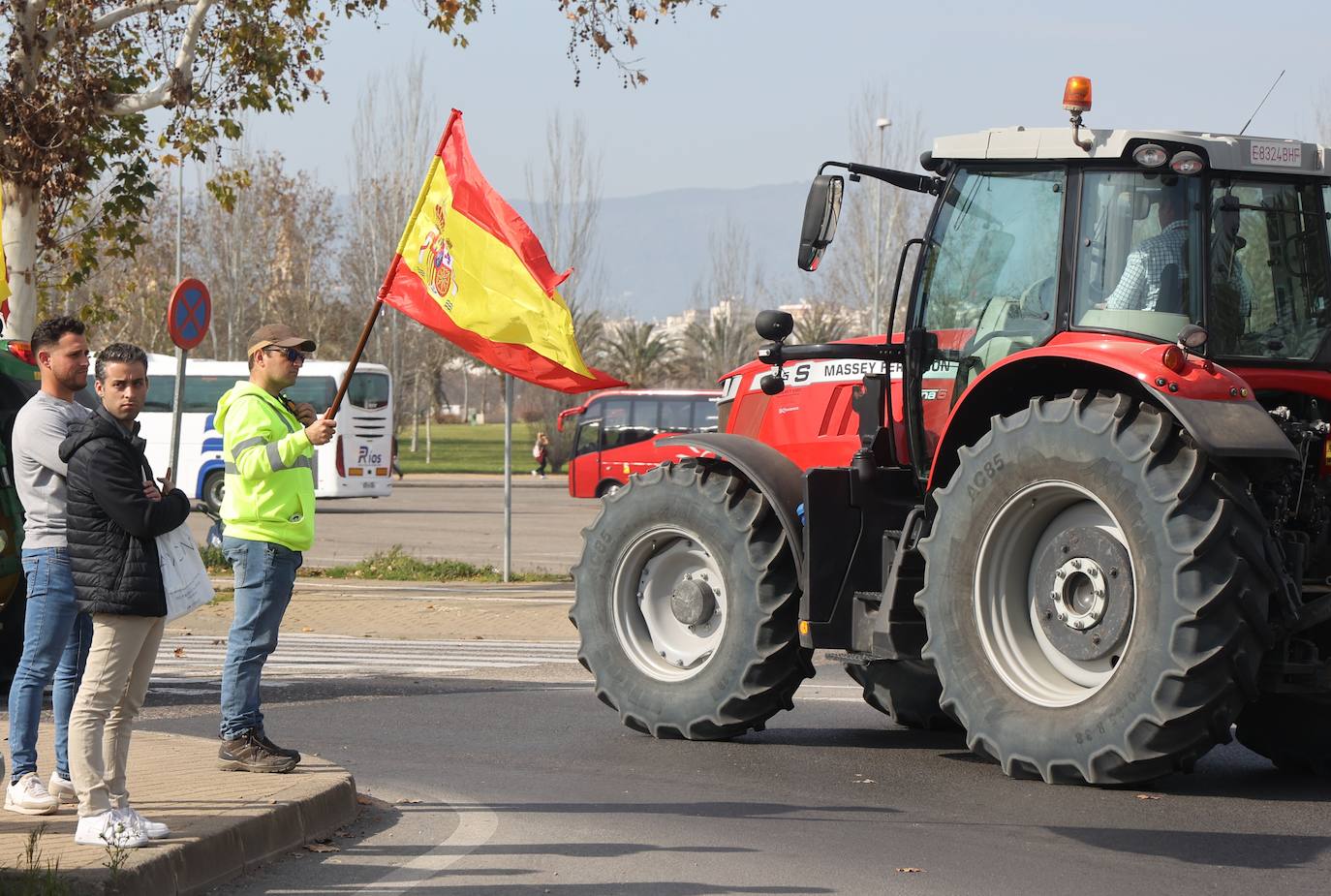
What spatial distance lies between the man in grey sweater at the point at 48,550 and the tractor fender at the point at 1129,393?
3.95 meters

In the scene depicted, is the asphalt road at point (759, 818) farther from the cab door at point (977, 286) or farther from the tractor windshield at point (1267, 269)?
the tractor windshield at point (1267, 269)

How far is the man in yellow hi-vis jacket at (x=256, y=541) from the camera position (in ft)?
26.0

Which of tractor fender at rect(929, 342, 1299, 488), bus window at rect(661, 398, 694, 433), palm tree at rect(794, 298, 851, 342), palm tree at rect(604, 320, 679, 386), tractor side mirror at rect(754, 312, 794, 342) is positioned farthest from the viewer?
palm tree at rect(604, 320, 679, 386)

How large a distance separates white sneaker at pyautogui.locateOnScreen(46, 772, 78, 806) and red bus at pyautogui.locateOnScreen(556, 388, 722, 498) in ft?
120

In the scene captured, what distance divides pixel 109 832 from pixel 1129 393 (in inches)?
178

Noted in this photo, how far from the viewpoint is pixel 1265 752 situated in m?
8.67

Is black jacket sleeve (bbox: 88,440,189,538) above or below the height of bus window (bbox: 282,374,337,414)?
below

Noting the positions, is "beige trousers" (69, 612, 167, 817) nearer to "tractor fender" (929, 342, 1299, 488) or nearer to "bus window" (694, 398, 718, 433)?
"tractor fender" (929, 342, 1299, 488)

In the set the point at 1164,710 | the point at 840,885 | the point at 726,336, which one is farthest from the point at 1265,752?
the point at 726,336

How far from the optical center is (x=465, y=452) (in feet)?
242

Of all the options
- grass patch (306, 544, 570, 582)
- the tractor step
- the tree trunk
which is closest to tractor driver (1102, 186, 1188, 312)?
the tractor step

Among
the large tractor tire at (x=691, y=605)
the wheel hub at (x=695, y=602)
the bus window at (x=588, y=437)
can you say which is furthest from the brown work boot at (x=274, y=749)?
the bus window at (x=588, y=437)

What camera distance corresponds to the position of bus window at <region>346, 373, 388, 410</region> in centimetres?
4109

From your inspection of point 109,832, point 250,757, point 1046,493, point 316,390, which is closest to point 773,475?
point 1046,493
